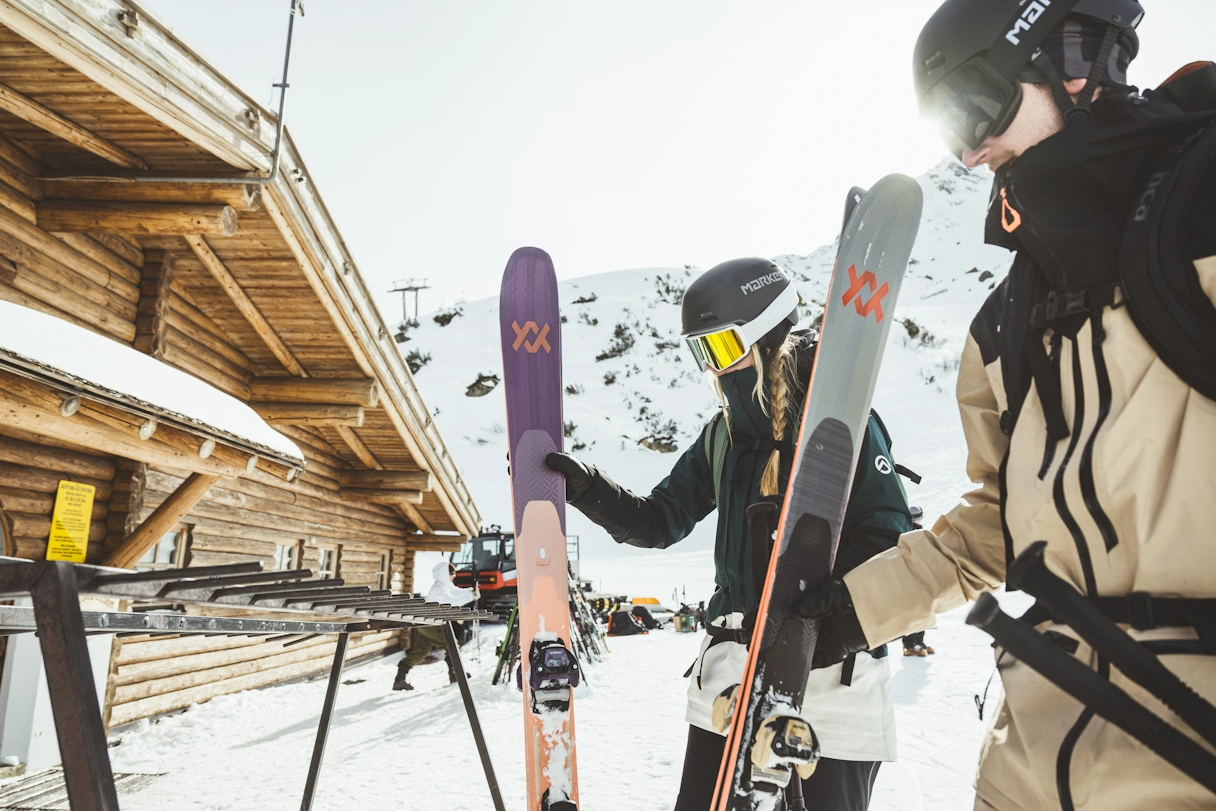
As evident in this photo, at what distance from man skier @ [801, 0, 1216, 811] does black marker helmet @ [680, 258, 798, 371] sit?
878 mm

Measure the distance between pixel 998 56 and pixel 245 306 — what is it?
639cm

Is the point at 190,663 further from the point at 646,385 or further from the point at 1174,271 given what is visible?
the point at 646,385

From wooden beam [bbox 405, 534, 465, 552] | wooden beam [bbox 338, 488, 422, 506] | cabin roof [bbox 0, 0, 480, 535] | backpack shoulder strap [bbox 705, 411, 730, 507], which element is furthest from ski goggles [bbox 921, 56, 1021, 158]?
A: wooden beam [bbox 405, 534, 465, 552]

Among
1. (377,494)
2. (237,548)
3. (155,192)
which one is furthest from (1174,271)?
(377,494)

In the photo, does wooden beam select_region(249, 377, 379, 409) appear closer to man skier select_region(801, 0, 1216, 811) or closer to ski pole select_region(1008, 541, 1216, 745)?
man skier select_region(801, 0, 1216, 811)

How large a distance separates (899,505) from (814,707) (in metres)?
0.53

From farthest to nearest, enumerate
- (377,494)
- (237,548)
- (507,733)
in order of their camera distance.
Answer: (377,494), (237,548), (507,733)

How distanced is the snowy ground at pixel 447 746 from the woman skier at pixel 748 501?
250 centimetres

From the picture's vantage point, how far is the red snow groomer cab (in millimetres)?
14119

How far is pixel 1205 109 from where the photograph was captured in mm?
977

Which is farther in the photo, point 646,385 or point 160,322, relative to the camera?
point 646,385

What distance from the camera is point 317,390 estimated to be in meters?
7.23

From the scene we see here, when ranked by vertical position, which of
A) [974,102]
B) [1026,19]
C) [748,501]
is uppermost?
[1026,19]

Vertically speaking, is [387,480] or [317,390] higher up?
[317,390]
